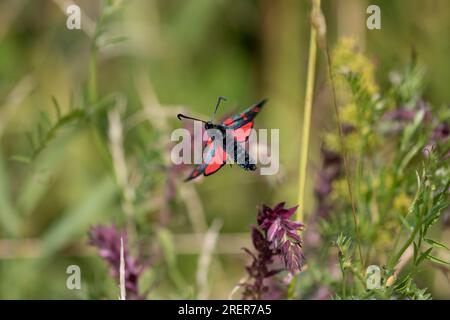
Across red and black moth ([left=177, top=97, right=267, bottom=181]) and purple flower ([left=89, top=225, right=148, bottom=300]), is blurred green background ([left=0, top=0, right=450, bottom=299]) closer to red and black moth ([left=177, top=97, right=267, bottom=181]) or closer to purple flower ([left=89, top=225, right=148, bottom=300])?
purple flower ([left=89, top=225, right=148, bottom=300])

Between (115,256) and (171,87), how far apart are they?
53.6 inches

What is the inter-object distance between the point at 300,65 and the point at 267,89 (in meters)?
0.13

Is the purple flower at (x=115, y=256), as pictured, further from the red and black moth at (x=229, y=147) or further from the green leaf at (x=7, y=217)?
the green leaf at (x=7, y=217)

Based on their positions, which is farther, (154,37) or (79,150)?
(154,37)

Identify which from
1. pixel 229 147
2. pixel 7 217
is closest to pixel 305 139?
pixel 229 147

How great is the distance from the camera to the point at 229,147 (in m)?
0.81

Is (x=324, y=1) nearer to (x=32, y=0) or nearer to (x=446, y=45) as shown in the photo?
(x=446, y=45)

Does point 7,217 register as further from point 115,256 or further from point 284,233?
point 284,233

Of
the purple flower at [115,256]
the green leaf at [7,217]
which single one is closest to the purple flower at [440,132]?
the purple flower at [115,256]

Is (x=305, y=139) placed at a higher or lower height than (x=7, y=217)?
higher

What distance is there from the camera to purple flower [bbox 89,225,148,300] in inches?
38.4

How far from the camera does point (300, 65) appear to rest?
2.29m
